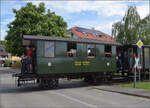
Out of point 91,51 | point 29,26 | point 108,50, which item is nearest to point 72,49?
point 91,51

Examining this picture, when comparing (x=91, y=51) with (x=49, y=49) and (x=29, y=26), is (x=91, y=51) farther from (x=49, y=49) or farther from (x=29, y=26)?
(x=29, y=26)

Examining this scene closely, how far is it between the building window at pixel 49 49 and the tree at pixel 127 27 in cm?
2240

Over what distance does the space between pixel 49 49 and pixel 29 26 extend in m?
18.4

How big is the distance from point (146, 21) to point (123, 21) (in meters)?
3.95

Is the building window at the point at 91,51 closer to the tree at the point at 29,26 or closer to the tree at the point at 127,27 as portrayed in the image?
the tree at the point at 29,26

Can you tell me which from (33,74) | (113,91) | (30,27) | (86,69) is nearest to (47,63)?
(33,74)

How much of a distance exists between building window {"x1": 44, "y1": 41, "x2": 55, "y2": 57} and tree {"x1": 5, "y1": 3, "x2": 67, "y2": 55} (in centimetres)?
1714

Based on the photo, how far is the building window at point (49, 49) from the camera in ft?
38.2

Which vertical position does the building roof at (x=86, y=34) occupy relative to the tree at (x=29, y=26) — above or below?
above

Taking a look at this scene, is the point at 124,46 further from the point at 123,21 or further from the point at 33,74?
the point at 123,21

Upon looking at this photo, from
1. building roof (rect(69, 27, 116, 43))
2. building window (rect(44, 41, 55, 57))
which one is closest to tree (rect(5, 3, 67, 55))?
building window (rect(44, 41, 55, 57))

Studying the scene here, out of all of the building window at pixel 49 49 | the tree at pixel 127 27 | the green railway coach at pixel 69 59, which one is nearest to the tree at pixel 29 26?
the tree at pixel 127 27

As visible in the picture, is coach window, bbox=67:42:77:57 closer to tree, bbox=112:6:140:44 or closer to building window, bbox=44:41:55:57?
building window, bbox=44:41:55:57

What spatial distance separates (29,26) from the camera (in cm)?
2888
